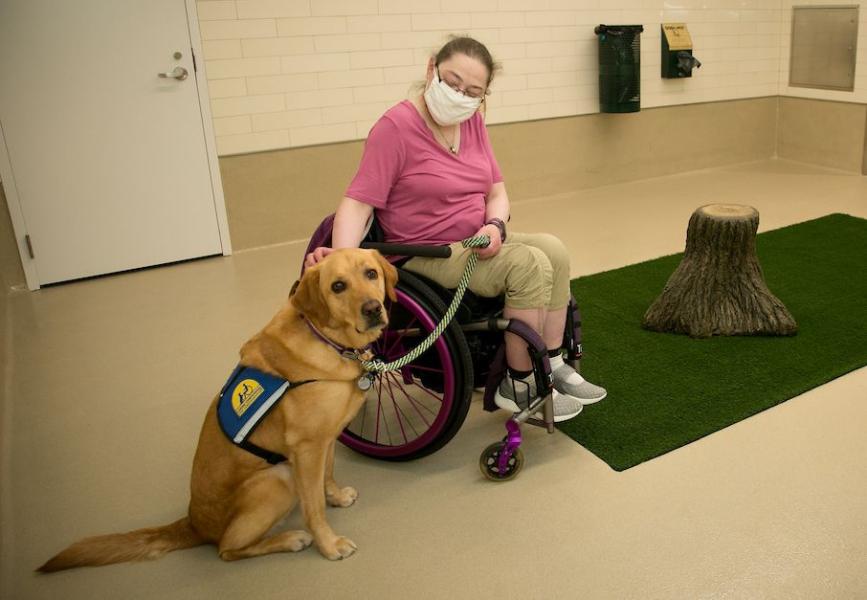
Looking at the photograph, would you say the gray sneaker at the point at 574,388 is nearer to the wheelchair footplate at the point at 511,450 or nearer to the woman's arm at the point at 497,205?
the wheelchair footplate at the point at 511,450

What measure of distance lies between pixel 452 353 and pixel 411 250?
312mm

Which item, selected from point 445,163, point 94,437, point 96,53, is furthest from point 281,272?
point 445,163

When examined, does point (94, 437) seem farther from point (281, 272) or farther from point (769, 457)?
point (769, 457)

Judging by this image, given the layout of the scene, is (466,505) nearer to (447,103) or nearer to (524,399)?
(524,399)

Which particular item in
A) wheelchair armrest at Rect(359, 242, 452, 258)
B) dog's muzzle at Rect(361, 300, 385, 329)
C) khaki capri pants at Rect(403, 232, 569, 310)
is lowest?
khaki capri pants at Rect(403, 232, 569, 310)

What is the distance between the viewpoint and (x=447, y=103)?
2303 mm

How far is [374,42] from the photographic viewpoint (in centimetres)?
482

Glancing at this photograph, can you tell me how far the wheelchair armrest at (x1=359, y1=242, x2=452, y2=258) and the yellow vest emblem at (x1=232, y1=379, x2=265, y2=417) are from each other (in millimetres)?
531

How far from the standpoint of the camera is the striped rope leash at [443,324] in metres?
2.01

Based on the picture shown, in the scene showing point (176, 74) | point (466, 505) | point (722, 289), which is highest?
point (176, 74)

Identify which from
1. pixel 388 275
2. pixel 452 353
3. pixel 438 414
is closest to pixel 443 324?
pixel 452 353

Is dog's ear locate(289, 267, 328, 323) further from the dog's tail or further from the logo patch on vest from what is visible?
the dog's tail

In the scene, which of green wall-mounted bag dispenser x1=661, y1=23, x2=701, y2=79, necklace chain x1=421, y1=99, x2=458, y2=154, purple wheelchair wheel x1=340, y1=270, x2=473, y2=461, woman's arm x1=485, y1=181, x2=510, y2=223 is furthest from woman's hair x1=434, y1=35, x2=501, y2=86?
green wall-mounted bag dispenser x1=661, y1=23, x2=701, y2=79

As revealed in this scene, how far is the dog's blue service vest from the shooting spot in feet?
6.29
